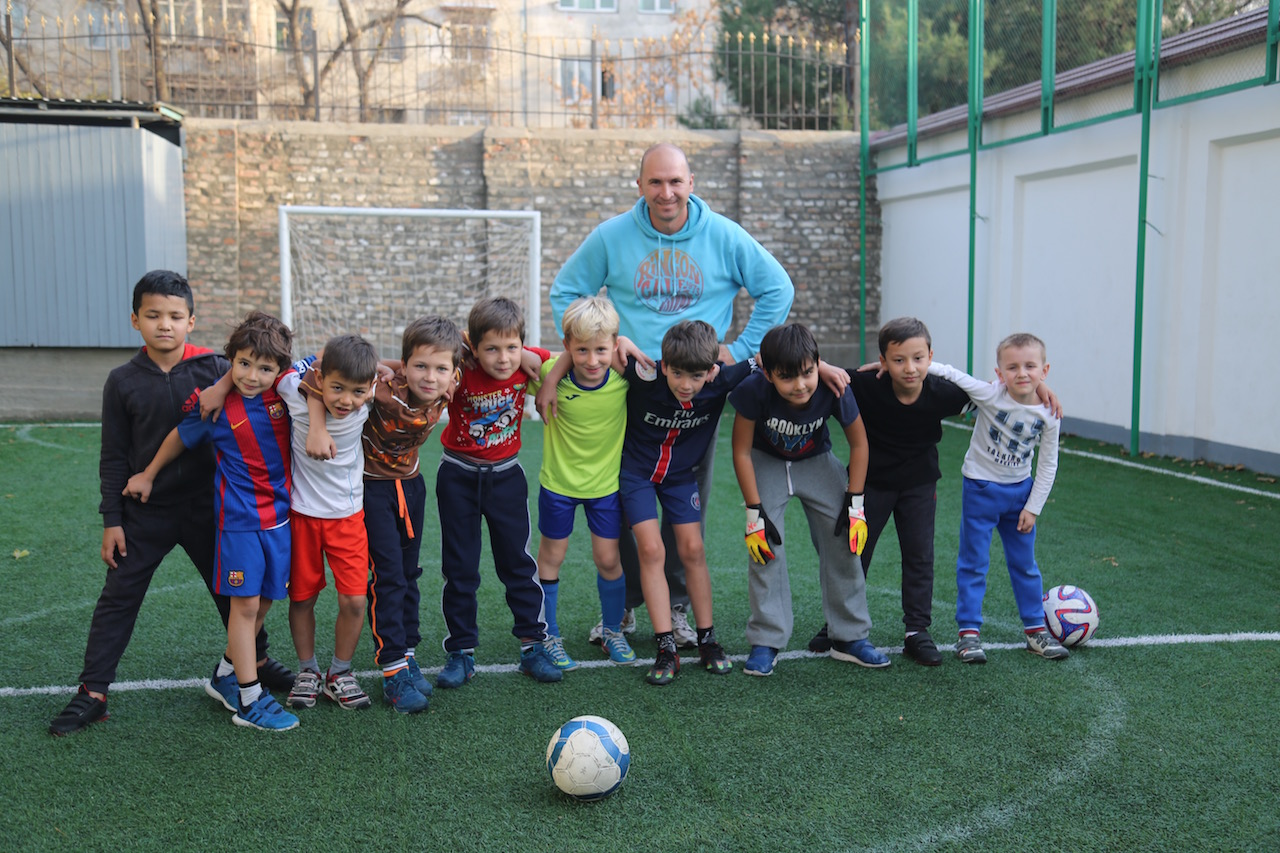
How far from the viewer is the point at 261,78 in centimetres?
1716

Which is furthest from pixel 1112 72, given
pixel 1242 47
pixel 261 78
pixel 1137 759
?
pixel 261 78

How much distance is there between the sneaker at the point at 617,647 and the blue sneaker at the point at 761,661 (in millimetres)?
488

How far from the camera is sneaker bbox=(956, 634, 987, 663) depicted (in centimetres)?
422

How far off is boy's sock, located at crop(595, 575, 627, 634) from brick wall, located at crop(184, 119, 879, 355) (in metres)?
11.1

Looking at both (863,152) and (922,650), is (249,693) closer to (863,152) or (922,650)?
(922,650)

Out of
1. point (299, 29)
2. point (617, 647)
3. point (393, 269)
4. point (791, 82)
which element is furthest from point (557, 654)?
point (299, 29)

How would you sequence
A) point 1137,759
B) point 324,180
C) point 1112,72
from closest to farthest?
1. point 1137,759
2. point 1112,72
3. point 324,180

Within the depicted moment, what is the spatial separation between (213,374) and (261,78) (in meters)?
15.3

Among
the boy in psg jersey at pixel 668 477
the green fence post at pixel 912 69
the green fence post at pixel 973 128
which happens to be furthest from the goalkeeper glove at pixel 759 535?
the green fence post at pixel 912 69

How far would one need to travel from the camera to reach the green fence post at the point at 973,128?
11703 millimetres

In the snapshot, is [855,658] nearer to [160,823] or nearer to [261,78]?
[160,823]

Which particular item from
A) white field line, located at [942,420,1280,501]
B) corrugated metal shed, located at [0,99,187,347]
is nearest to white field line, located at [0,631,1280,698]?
white field line, located at [942,420,1280,501]

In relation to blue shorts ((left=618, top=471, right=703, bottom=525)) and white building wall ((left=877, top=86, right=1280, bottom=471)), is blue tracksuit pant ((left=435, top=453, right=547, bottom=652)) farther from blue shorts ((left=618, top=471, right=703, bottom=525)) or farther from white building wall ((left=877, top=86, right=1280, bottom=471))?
white building wall ((left=877, top=86, right=1280, bottom=471))

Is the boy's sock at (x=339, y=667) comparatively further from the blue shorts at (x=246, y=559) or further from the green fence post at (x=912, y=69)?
the green fence post at (x=912, y=69)
